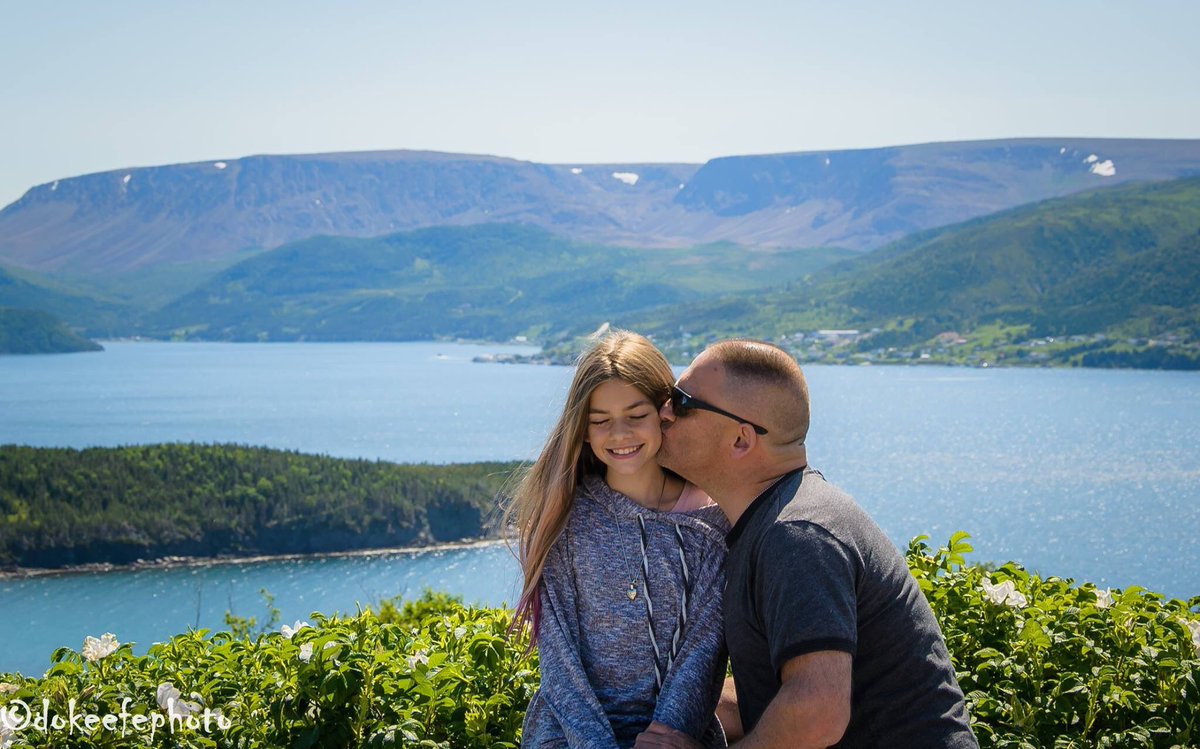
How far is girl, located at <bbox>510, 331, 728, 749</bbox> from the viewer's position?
9.93 feet

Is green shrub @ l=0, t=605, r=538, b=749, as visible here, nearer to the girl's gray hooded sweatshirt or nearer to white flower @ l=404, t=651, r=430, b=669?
white flower @ l=404, t=651, r=430, b=669

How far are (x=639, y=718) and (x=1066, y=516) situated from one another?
7198 cm

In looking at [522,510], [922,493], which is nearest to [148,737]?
[522,510]

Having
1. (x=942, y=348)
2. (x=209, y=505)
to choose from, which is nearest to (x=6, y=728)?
(x=209, y=505)

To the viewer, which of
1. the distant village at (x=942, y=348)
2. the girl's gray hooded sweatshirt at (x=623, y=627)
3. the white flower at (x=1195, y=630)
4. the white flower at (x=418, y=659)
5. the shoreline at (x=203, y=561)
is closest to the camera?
the girl's gray hooded sweatshirt at (x=623, y=627)

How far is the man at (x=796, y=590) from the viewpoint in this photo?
2.44m

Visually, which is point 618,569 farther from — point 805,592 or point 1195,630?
point 1195,630

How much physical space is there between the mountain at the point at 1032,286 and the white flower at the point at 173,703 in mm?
161242

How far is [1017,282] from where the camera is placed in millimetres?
171250

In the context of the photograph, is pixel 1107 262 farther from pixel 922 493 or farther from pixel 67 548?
pixel 67 548

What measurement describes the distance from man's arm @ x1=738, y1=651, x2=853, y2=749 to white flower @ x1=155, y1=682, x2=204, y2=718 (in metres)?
1.79

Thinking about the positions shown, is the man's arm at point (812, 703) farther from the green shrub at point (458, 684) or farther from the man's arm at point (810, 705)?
the green shrub at point (458, 684)

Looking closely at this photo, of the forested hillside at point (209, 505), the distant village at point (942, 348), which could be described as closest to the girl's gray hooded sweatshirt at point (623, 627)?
the forested hillside at point (209, 505)

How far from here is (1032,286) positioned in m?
170
